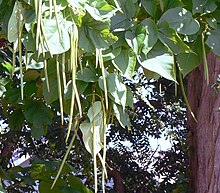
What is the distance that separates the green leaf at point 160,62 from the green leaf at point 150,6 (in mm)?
77

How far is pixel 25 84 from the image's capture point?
3.72ft

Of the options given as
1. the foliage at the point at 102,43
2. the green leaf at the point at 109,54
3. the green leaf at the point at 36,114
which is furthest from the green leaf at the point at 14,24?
the green leaf at the point at 36,114

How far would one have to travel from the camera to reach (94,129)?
683 millimetres

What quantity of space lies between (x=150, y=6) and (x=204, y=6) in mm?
102

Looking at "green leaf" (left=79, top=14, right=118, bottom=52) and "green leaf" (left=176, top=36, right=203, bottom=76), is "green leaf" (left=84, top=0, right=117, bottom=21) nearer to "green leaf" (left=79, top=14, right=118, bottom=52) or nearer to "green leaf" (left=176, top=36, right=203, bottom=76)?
"green leaf" (left=79, top=14, right=118, bottom=52)

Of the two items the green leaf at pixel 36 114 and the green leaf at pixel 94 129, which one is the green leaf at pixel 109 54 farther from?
the green leaf at pixel 36 114

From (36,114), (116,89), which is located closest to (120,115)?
(116,89)

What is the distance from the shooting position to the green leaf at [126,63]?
2.29ft

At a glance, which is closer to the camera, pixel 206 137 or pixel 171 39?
pixel 171 39

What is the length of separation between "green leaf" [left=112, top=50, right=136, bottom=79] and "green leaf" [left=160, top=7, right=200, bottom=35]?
3.3 inches

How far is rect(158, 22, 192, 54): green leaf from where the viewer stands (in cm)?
72

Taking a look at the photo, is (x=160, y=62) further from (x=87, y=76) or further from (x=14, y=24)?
(x=14, y=24)

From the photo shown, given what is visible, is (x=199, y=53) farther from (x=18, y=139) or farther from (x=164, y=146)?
(x=164, y=146)

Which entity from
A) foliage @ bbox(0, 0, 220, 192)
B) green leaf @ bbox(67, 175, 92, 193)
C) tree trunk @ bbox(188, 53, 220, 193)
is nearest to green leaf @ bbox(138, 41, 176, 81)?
foliage @ bbox(0, 0, 220, 192)
